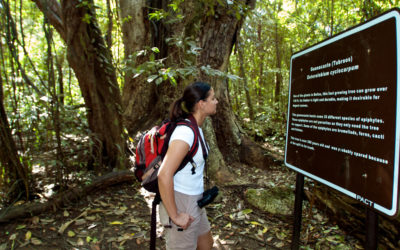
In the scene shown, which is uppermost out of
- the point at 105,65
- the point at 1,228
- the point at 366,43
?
the point at 105,65

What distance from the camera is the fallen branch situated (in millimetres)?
2930

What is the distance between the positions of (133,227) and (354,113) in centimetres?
262

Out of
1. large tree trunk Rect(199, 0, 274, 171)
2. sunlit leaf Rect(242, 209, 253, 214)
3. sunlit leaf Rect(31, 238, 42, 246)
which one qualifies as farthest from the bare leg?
large tree trunk Rect(199, 0, 274, 171)

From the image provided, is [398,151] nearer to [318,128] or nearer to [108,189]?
[318,128]

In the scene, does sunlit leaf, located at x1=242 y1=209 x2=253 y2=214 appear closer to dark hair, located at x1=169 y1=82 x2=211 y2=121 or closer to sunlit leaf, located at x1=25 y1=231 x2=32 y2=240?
dark hair, located at x1=169 y1=82 x2=211 y2=121

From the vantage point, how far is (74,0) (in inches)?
126

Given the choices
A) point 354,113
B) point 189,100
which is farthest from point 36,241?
point 354,113

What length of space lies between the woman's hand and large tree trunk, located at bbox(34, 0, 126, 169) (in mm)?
2398

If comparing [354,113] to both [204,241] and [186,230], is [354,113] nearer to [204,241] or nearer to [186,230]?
[186,230]

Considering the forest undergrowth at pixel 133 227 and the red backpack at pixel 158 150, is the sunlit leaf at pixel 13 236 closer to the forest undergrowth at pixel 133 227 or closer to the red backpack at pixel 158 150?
the forest undergrowth at pixel 133 227

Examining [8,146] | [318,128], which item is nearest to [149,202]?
[8,146]

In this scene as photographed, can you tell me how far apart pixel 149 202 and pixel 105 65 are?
1997 millimetres

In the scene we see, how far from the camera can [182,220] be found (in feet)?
5.65

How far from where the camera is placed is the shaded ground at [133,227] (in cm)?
279
